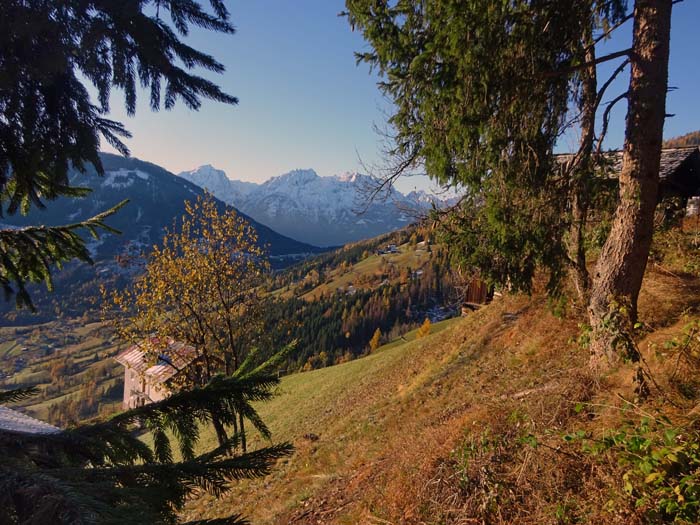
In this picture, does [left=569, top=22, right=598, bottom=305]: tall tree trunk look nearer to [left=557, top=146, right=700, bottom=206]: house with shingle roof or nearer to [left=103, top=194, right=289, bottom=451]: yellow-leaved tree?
[left=103, top=194, right=289, bottom=451]: yellow-leaved tree

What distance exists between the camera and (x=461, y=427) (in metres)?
7.21

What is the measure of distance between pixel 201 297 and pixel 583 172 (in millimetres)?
14463

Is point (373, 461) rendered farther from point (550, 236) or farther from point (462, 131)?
point (462, 131)

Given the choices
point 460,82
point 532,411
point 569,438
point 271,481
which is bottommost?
point 271,481

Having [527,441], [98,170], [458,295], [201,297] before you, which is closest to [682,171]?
[458,295]

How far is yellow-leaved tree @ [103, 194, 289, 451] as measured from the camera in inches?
612

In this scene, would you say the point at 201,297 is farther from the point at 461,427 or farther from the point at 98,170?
the point at 98,170

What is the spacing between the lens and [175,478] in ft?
6.81

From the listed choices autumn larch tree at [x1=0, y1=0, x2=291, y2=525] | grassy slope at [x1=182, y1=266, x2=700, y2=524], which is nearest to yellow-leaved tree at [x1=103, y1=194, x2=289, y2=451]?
grassy slope at [x1=182, y1=266, x2=700, y2=524]

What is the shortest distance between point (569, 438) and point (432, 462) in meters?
2.75

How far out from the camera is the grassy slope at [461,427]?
5.09 metres

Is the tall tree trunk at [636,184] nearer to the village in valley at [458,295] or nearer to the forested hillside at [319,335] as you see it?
the village in valley at [458,295]

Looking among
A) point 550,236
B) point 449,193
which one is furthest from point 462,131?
point 550,236

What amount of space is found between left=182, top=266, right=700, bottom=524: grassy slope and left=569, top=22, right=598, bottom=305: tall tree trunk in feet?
6.26
